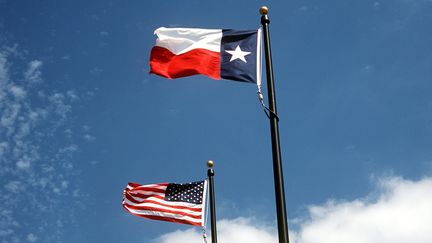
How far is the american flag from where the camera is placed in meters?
18.6

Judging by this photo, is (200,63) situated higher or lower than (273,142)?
higher

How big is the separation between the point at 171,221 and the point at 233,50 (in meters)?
7.87

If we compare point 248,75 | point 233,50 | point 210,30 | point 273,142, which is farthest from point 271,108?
point 210,30

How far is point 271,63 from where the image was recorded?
11.4 meters

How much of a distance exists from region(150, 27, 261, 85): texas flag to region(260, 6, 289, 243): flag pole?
0.66 meters

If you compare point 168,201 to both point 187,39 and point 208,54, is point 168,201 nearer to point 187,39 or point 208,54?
point 187,39

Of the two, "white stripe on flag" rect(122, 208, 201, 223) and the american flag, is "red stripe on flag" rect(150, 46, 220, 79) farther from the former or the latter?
"white stripe on flag" rect(122, 208, 201, 223)

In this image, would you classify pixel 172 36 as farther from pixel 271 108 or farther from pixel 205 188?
pixel 205 188

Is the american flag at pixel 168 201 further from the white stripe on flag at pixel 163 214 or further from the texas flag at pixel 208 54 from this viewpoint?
the texas flag at pixel 208 54

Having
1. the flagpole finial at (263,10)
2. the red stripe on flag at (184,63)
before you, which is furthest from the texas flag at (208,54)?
the flagpole finial at (263,10)

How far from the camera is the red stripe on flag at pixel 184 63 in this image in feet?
41.8

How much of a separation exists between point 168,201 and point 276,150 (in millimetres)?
9219

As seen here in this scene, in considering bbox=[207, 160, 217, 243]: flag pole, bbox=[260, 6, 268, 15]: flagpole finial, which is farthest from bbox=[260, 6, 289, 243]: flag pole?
bbox=[207, 160, 217, 243]: flag pole

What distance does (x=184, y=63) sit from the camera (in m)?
13.2
